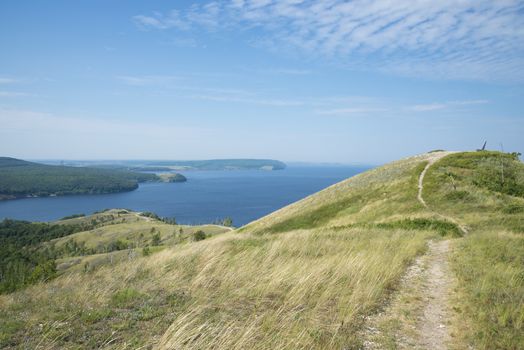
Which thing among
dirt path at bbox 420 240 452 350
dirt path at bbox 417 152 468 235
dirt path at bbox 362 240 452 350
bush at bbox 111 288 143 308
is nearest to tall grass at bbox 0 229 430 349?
bush at bbox 111 288 143 308

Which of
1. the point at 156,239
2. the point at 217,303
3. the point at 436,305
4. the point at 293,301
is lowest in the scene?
the point at 156,239

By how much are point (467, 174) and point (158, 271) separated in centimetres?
3675

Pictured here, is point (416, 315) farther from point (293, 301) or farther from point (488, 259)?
point (488, 259)

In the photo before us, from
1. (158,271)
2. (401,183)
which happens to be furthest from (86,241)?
(158,271)

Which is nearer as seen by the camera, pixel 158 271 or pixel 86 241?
pixel 158 271

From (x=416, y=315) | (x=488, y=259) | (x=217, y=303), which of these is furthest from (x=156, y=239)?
(x=416, y=315)

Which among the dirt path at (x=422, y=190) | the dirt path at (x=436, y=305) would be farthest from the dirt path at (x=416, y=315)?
the dirt path at (x=422, y=190)

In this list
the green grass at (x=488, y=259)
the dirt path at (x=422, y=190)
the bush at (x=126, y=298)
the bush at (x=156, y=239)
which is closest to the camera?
the green grass at (x=488, y=259)

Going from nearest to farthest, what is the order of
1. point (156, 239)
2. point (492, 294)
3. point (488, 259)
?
point (492, 294)
point (488, 259)
point (156, 239)

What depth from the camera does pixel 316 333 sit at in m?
5.78

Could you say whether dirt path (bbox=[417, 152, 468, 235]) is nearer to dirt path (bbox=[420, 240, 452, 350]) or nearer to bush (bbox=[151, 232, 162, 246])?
dirt path (bbox=[420, 240, 452, 350])

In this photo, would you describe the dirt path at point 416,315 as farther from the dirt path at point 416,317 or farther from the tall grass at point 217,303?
the tall grass at point 217,303

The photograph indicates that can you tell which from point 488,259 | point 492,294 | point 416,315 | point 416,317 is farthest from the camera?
point 488,259

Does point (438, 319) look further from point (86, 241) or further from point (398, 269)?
point (86, 241)
